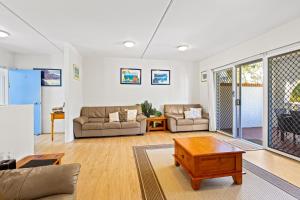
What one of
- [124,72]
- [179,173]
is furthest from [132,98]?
[179,173]

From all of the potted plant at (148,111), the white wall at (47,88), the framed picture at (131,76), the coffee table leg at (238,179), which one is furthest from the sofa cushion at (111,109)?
the coffee table leg at (238,179)

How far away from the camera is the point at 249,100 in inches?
182

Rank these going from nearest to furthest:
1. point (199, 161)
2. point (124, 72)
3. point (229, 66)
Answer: point (199, 161) < point (229, 66) < point (124, 72)

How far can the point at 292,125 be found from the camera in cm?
301

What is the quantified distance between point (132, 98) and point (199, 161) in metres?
3.95

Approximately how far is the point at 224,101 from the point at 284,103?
1.82 metres

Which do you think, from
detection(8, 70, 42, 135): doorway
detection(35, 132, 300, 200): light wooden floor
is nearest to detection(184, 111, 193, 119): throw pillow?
detection(35, 132, 300, 200): light wooden floor

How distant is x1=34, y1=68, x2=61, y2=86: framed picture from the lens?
505 centimetres

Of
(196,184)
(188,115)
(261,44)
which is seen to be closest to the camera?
(196,184)

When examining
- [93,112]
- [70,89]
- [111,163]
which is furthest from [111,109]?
[111,163]

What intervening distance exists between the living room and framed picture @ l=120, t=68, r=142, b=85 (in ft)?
0.11

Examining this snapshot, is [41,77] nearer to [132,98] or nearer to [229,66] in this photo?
[132,98]

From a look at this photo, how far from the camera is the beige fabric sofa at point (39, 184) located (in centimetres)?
101

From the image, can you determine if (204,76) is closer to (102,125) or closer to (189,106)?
(189,106)
